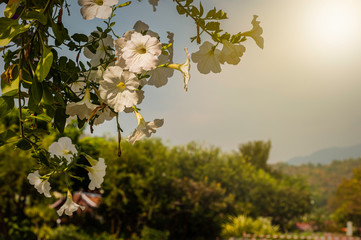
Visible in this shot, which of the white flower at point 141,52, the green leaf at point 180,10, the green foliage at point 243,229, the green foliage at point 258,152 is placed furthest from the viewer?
the green foliage at point 258,152

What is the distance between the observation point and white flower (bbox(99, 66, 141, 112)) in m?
0.76

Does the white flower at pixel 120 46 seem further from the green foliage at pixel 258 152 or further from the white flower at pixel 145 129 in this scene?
the green foliage at pixel 258 152

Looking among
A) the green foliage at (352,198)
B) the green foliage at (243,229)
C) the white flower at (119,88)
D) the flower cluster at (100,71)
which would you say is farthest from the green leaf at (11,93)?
the green foliage at (352,198)

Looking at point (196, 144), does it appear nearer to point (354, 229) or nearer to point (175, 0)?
point (354, 229)

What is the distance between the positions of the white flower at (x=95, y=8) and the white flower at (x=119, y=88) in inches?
5.2

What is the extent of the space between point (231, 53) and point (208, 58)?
0.19 feet

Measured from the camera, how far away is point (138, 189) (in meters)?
12.8

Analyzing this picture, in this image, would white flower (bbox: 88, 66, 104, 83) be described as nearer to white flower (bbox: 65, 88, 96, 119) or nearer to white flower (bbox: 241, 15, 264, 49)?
white flower (bbox: 65, 88, 96, 119)

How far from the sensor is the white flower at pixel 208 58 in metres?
0.89

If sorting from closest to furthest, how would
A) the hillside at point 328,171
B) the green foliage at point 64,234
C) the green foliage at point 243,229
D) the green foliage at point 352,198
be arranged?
the green foliage at point 64,234 → the green foliage at point 243,229 → the green foliage at point 352,198 → the hillside at point 328,171

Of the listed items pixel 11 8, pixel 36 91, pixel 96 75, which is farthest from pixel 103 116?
pixel 11 8

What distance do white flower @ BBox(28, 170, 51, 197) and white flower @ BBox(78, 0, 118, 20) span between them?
17.4 inches

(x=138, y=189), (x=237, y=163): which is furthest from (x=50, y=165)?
(x=237, y=163)

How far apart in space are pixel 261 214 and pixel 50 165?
68.2ft
